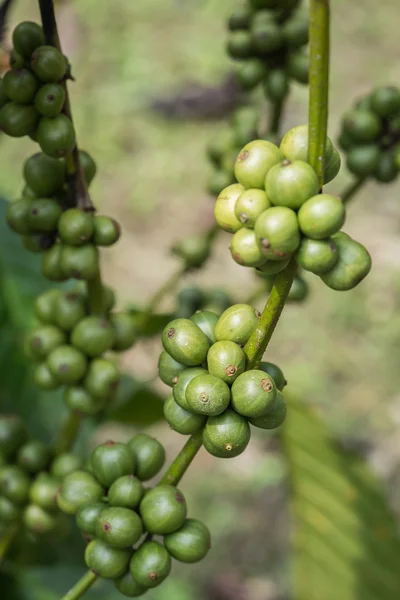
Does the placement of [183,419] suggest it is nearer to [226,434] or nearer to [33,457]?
[226,434]

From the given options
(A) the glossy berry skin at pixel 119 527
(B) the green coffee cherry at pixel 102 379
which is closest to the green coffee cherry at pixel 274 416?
(A) the glossy berry skin at pixel 119 527

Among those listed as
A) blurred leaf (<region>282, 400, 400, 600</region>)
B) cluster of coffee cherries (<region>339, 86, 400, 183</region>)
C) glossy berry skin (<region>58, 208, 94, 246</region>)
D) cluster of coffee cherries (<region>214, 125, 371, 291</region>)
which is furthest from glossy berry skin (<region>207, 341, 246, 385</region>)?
blurred leaf (<region>282, 400, 400, 600</region>)

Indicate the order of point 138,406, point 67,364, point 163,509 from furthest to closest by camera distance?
1. point 138,406
2. point 67,364
3. point 163,509

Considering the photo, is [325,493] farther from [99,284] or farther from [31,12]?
[31,12]

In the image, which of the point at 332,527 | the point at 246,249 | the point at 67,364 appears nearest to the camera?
the point at 246,249

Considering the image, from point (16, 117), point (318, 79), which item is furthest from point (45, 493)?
point (318, 79)

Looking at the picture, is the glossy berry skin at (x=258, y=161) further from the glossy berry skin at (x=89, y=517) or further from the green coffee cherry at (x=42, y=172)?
the glossy berry skin at (x=89, y=517)

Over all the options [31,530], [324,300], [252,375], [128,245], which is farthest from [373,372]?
[252,375]
